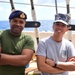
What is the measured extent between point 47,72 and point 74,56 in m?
0.31

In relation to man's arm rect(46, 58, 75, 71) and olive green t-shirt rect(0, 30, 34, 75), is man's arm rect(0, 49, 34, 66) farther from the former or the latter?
man's arm rect(46, 58, 75, 71)

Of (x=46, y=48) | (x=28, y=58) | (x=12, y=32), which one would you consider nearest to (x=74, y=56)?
(x=46, y=48)

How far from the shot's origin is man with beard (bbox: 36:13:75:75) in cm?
194

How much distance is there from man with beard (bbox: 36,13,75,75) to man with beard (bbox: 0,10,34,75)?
→ 0.35ft

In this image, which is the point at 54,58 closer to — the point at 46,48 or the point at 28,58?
the point at 46,48

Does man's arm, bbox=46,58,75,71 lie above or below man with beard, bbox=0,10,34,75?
below

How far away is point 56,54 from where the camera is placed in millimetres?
2025

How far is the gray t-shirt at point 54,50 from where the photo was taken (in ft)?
6.58

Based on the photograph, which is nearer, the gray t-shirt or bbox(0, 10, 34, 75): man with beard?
bbox(0, 10, 34, 75): man with beard

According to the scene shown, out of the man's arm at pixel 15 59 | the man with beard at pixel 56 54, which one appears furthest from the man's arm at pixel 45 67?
the man's arm at pixel 15 59

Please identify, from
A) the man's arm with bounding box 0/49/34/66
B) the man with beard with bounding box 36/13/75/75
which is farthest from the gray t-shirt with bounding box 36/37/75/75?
the man's arm with bounding box 0/49/34/66

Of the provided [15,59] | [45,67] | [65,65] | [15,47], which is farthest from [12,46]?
[65,65]

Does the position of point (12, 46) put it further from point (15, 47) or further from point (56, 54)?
point (56, 54)

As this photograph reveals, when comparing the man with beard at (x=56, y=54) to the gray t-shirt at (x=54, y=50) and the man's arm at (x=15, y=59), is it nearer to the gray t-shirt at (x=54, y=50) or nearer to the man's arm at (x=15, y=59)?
the gray t-shirt at (x=54, y=50)
